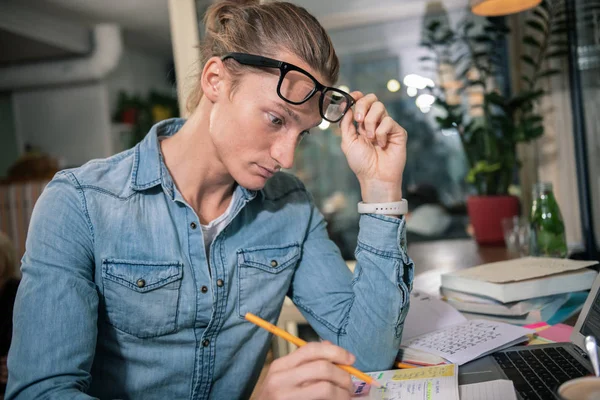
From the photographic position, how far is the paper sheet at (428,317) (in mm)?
1192

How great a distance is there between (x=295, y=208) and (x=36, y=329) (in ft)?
1.98

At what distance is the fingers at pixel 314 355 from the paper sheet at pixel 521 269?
1.89 ft

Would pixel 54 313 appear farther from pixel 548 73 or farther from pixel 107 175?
pixel 548 73

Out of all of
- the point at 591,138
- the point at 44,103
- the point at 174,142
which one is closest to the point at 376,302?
the point at 174,142

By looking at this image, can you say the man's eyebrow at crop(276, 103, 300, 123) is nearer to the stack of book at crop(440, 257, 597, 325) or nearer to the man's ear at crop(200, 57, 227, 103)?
the man's ear at crop(200, 57, 227, 103)

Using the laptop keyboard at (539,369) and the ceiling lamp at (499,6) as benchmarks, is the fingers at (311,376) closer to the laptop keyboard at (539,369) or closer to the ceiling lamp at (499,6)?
the laptop keyboard at (539,369)

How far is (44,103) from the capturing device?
741 centimetres

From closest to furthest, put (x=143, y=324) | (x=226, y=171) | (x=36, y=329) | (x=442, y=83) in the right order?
(x=36, y=329)
(x=143, y=324)
(x=226, y=171)
(x=442, y=83)

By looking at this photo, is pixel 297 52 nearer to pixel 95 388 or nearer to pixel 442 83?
pixel 95 388

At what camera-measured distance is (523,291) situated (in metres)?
1.22

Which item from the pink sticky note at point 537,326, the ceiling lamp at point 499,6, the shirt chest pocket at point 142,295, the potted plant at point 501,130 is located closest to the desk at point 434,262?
the potted plant at point 501,130

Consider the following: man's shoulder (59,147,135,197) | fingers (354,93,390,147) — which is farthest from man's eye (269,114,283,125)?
man's shoulder (59,147,135,197)

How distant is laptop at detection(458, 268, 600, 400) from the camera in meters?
0.85

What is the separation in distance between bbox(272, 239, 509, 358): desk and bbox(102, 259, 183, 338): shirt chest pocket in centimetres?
79
